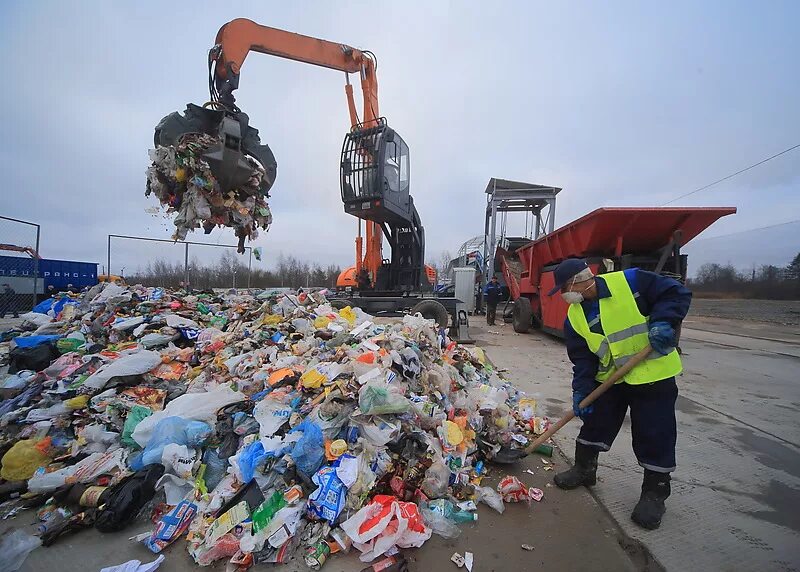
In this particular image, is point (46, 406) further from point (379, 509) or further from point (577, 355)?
point (577, 355)

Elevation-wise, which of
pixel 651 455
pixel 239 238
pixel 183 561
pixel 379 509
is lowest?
pixel 183 561

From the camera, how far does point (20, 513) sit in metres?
1.85

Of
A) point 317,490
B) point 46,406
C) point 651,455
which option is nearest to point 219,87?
point 46,406

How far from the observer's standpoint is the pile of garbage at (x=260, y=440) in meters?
1.67

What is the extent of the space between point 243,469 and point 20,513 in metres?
1.23

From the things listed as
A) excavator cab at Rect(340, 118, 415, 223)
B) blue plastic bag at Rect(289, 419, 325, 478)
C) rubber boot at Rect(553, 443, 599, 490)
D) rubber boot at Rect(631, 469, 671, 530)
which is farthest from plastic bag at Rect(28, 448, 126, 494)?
excavator cab at Rect(340, 118, 415, 223)

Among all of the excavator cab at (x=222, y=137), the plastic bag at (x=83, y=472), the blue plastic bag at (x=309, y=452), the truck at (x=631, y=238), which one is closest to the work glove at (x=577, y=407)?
the blue plastic bag at (x=309, y=452)

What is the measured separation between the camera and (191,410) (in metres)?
2.29

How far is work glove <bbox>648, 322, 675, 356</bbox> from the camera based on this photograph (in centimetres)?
174

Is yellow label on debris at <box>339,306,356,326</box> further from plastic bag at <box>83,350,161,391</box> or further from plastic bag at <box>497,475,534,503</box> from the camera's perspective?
plastic bag at <box>497,475,534,503</box>

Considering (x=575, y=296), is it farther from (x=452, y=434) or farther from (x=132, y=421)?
(x=132, y=421)

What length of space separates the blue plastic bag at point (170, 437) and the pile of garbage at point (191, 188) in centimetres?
209

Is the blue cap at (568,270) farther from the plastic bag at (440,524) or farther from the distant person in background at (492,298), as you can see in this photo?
the distant person in background at (492,298)

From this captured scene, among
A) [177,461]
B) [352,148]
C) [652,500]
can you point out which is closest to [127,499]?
[177,461]
